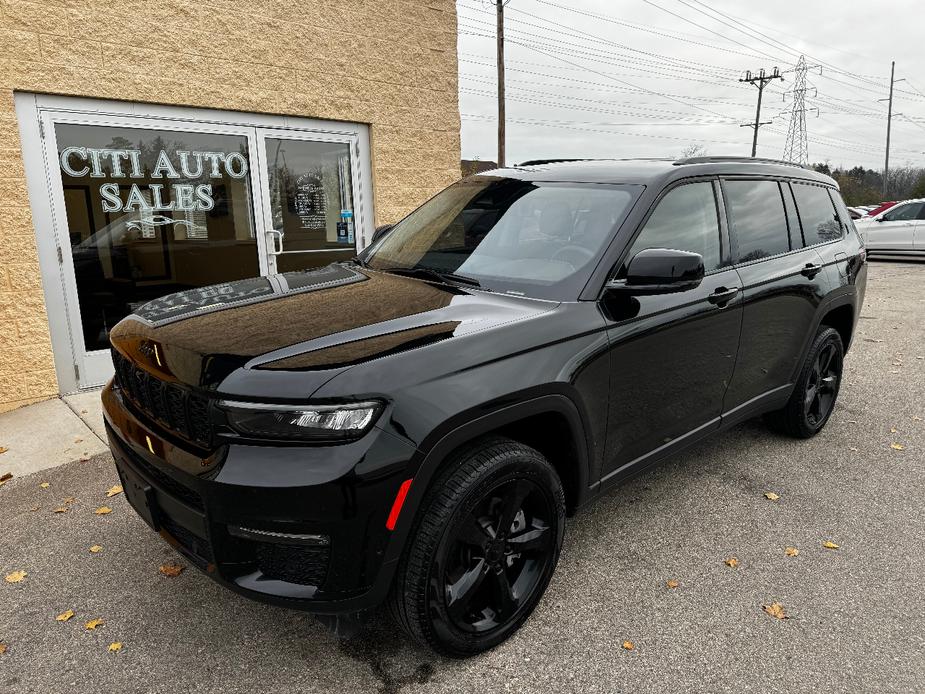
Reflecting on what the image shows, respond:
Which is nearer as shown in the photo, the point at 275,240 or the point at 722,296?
the point at 722,296

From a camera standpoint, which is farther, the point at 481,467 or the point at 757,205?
the point at 757,205

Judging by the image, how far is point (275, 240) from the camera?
6754 millimetres

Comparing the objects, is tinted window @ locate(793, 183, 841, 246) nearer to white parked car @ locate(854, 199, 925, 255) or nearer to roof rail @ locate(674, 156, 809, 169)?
roof rail @ locate(674, 156, 809, 169)

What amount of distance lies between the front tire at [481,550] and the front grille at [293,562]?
28 centimetres

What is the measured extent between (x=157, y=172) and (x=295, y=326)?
438 centimetres

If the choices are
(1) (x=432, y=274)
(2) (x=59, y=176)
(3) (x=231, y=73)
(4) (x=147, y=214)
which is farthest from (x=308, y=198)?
(1) (x=432, y=274)

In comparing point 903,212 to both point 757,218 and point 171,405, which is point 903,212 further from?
point 171,405

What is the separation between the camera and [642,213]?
9.92 feet

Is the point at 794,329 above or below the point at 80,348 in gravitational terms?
above

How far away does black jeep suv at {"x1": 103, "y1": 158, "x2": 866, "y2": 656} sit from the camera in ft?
6.78

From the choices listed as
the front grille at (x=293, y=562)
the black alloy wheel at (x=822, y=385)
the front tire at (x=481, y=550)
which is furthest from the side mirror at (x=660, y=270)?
the black alloy wheel at (x=822, y=385)

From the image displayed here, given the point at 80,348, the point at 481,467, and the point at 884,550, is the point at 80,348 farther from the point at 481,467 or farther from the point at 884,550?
the point at 884,550

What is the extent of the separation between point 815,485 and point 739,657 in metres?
1.87

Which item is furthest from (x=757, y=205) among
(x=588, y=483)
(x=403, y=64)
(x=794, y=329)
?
(x=403, y=64)
